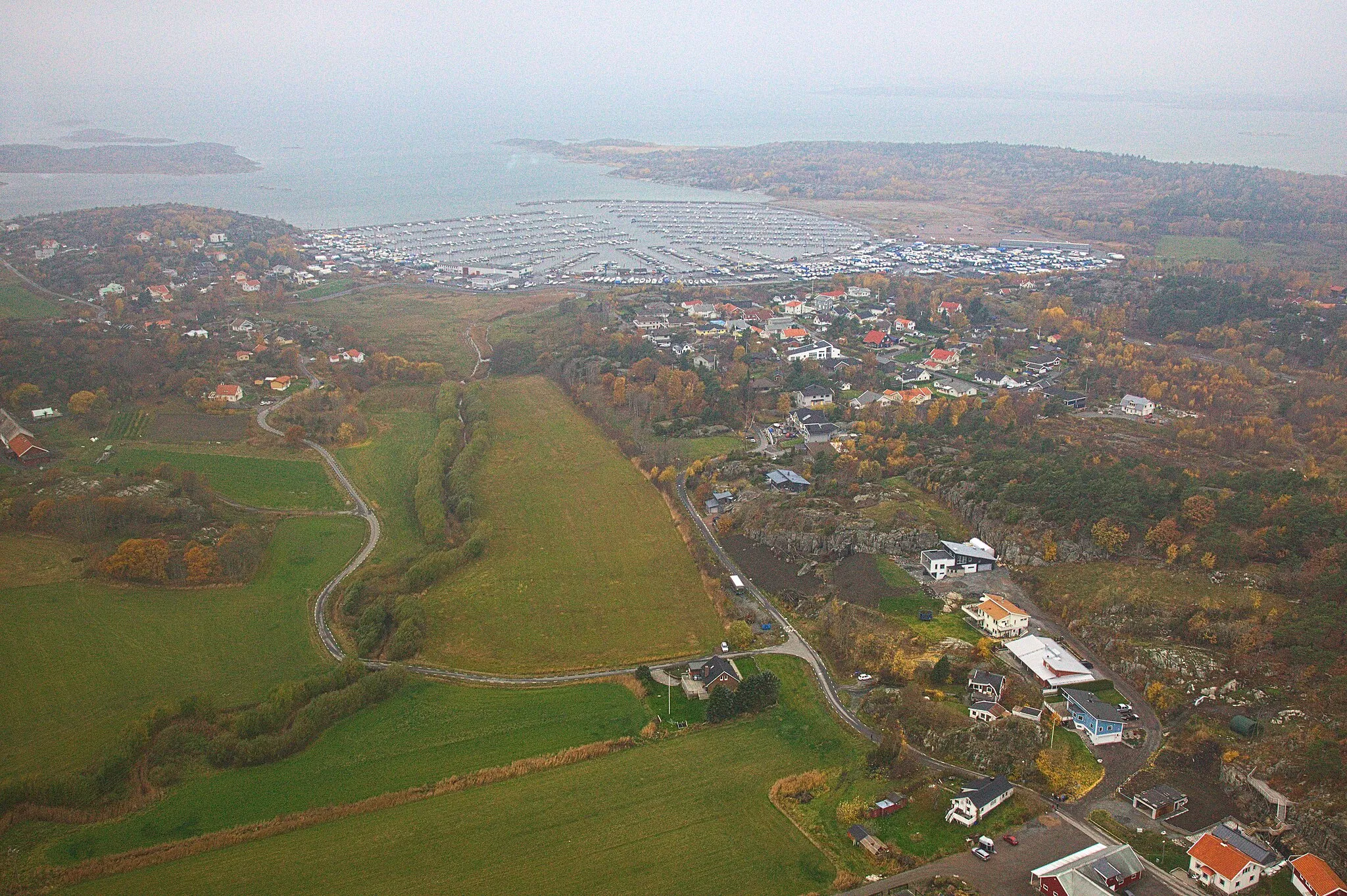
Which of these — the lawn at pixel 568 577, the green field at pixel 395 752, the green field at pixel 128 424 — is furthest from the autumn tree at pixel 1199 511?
the green field at pixel 128 424

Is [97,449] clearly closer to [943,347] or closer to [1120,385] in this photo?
[943,347]

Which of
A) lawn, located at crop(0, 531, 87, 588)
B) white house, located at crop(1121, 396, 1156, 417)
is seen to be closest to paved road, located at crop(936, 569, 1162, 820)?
white house, located at crop(1121, 396, 1156, 417)

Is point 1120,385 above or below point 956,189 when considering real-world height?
below

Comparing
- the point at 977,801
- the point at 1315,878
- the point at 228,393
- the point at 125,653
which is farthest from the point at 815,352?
the point at 1315,878

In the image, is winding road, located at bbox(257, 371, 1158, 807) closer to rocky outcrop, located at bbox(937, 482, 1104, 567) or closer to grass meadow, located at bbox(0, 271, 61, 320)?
rocky outcrop, located at bbox(937, 482, 1104, 567)

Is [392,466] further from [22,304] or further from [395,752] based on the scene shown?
[22,304]

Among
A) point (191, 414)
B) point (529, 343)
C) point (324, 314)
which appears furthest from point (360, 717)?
point (324, 314)
